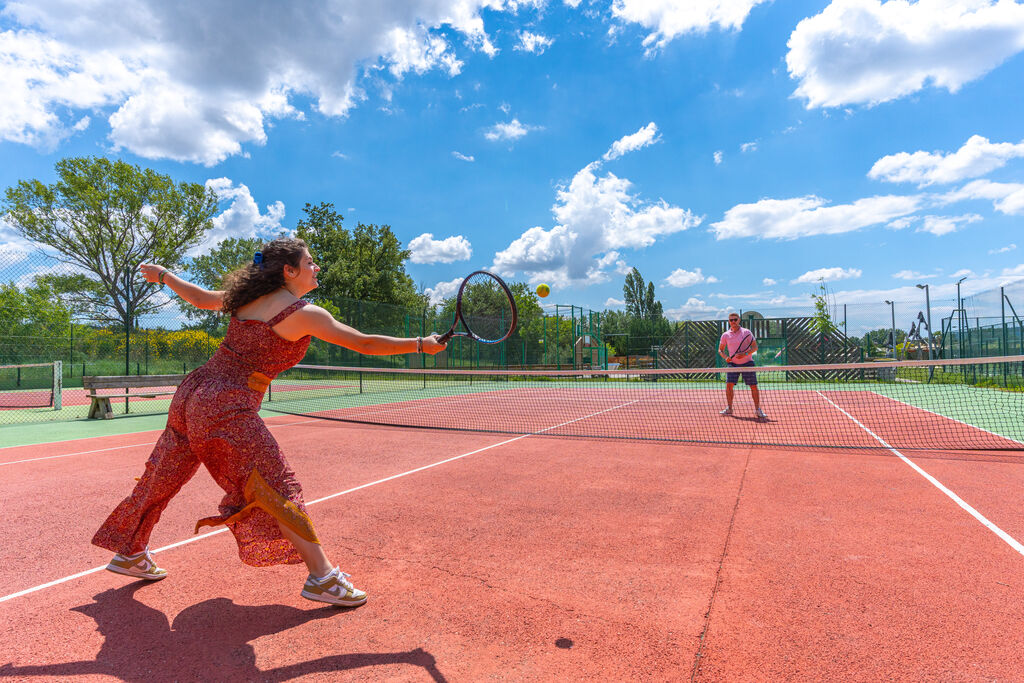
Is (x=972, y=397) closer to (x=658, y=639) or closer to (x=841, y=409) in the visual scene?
(x=841, y=409)

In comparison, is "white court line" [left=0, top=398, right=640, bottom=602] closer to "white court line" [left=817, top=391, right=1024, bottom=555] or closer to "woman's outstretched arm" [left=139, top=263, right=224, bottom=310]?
"woman's outstretched arm" [left=139, top=263, right=224, bottom=310]

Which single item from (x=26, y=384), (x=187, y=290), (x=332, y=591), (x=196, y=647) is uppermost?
(x=187, y=290)

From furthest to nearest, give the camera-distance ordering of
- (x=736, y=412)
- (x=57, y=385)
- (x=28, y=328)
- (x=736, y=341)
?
(x=28, y=328) → (x=57, y=385) → (x=736, y=412) → (x=736, y=341)

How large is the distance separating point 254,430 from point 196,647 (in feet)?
3.10

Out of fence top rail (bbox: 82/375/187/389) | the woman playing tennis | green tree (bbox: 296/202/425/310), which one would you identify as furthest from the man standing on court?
green tree (bbox: 296/202/425/310)

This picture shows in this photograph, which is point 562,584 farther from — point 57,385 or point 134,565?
point 57,385

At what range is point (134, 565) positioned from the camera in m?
3.01

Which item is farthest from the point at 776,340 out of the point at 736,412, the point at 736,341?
the point at 736,341

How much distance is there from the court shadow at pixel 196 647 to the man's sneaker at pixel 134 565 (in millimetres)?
126

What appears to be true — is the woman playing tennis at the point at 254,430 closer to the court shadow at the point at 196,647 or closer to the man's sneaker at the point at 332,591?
the man's sneaker at the point at 332,591

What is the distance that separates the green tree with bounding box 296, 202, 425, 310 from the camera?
37938 mm

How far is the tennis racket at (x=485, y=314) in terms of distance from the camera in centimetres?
440

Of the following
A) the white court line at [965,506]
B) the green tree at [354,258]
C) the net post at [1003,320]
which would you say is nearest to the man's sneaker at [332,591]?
the white court line at [965,506]

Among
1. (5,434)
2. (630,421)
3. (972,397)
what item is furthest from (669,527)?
(972,397)
